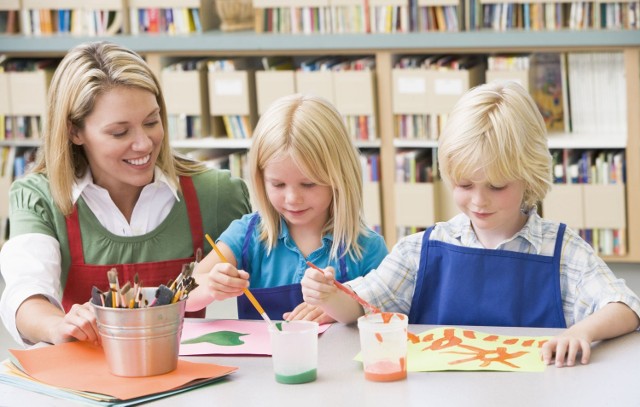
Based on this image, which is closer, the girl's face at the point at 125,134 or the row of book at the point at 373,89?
the girl's face at the point at 125,134

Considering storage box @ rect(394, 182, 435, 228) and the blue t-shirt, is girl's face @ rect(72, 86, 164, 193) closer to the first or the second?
the blue t-shirt

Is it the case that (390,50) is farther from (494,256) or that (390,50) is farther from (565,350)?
(565,350)

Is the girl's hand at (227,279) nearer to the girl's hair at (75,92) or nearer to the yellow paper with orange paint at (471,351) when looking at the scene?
the yellow paper with orange paint at (471,351)

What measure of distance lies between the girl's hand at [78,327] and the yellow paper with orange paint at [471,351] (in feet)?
1.68

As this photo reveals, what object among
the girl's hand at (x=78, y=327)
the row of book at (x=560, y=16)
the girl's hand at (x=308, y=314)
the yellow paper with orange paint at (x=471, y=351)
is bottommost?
the yellow paper with orange paint at (x=471, y=351)

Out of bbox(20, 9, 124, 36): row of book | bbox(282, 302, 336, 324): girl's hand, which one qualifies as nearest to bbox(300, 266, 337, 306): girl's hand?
bbox(282, 302, 336, 324): girl's hand

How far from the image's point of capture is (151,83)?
2.07 metres

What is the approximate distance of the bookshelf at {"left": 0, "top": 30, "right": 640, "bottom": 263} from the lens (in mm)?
4043

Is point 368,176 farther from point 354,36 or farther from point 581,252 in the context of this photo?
point 581,252

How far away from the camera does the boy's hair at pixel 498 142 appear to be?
1711 millimetres

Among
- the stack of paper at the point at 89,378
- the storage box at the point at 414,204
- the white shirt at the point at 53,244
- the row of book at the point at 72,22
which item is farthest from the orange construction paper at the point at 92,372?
the row of book at the point at 72,22

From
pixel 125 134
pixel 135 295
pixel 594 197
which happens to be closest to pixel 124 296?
pixel 135 295

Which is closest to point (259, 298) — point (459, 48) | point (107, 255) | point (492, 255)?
point (107, 255)

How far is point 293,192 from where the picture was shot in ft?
6.27
